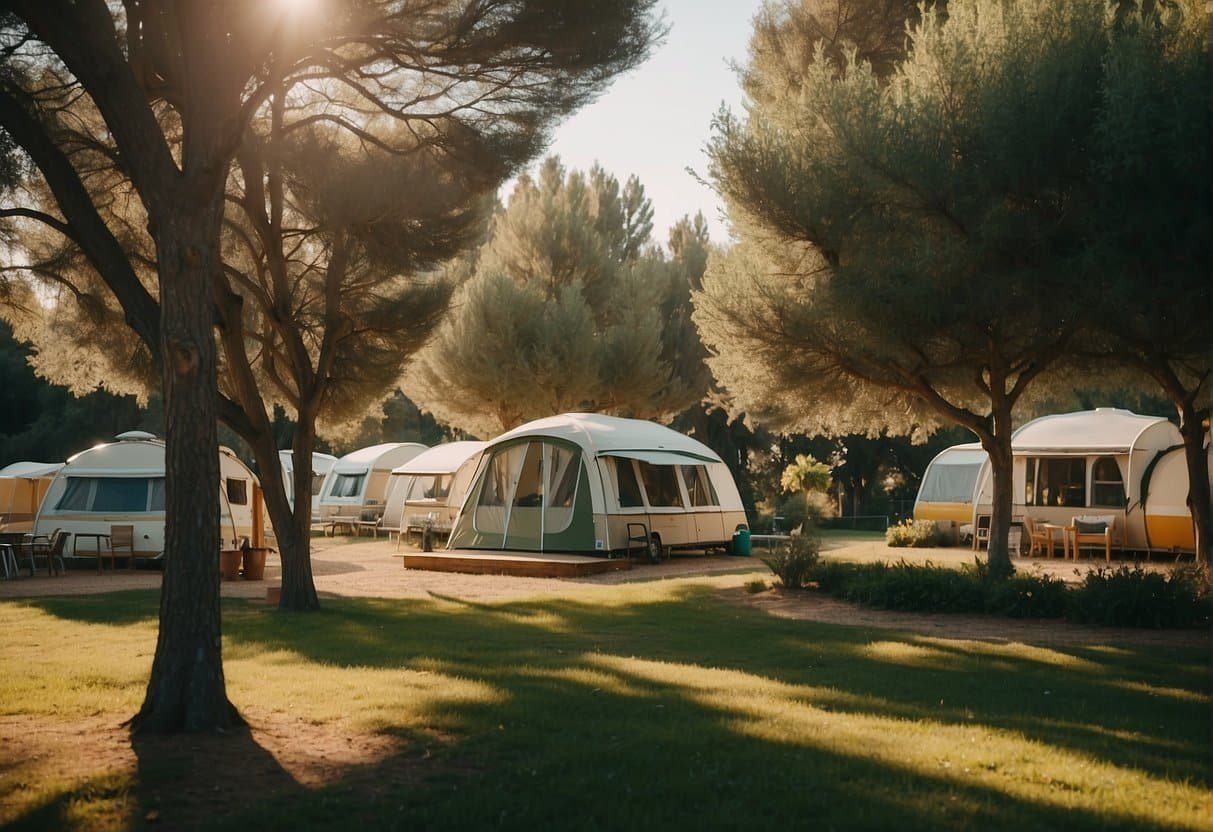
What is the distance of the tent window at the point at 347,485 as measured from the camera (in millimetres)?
29250

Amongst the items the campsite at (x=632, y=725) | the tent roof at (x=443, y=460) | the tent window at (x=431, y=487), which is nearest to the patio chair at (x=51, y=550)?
the campsite at (x=632, y=725)

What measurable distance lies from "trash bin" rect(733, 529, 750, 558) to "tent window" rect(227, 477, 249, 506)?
8.99 meters

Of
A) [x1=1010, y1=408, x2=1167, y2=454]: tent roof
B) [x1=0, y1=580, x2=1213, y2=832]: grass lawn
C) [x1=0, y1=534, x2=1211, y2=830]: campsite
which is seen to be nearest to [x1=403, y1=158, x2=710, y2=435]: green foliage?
[x1=1010, y1=408, x2=1167, y2=454]: tent roof

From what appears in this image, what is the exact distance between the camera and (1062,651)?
8508mm

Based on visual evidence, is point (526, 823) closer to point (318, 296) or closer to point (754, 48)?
point (318, 296)

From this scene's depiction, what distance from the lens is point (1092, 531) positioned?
724 inches

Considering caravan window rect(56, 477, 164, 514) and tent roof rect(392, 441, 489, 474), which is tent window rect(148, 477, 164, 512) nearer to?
caravan window rect(56, 477, 164, 514)

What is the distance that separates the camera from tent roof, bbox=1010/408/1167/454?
19156 mm

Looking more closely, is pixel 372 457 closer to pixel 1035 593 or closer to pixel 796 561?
pixel 796 561

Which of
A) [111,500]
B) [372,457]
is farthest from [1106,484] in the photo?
[372,457]

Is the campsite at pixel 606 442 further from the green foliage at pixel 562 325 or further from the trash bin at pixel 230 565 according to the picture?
the green foliage at pixel 562 325

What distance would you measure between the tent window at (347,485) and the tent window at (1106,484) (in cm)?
1825

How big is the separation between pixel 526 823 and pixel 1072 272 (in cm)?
774

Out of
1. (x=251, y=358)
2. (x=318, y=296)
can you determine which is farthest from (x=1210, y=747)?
(x=251, y=358)
